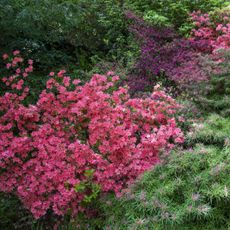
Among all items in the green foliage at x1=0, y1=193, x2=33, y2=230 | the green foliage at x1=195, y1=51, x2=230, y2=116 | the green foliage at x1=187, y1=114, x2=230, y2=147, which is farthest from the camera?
the green foliage at x1=195, y1=51, x2=230, y2=116

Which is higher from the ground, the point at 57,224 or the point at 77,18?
the point at 77,18

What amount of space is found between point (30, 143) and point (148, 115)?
50.1 inches

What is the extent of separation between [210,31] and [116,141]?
366 cm

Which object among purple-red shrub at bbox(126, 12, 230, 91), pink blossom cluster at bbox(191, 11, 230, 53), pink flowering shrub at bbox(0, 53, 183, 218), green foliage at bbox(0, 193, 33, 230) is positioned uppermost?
pink blossom cluster at bbox(191, 11, 230, 53)

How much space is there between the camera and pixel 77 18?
5.79 metres

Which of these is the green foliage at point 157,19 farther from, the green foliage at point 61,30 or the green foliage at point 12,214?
the green foliage at point 12,214

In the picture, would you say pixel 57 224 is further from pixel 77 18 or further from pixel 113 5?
pixel 113 5

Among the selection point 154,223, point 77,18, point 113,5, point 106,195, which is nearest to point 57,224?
point 106,195

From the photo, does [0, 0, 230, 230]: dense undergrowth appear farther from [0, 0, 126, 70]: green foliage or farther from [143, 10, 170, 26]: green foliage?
[143, 10, 170, 26]: green foliage

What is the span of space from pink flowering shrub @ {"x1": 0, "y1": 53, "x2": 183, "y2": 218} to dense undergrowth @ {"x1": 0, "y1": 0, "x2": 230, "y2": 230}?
0.01 metres

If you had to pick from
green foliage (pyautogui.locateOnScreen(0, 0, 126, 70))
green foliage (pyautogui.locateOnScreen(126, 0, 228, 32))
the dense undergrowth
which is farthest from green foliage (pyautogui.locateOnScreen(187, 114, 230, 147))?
green foliage (pyautogui.locateOnScreen(126, 0, 228, 32))

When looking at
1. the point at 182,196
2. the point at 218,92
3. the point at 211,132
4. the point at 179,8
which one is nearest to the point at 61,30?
the point at 179,8

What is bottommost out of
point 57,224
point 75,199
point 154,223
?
point 57,224

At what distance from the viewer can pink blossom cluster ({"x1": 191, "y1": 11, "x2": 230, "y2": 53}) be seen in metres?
6.58
